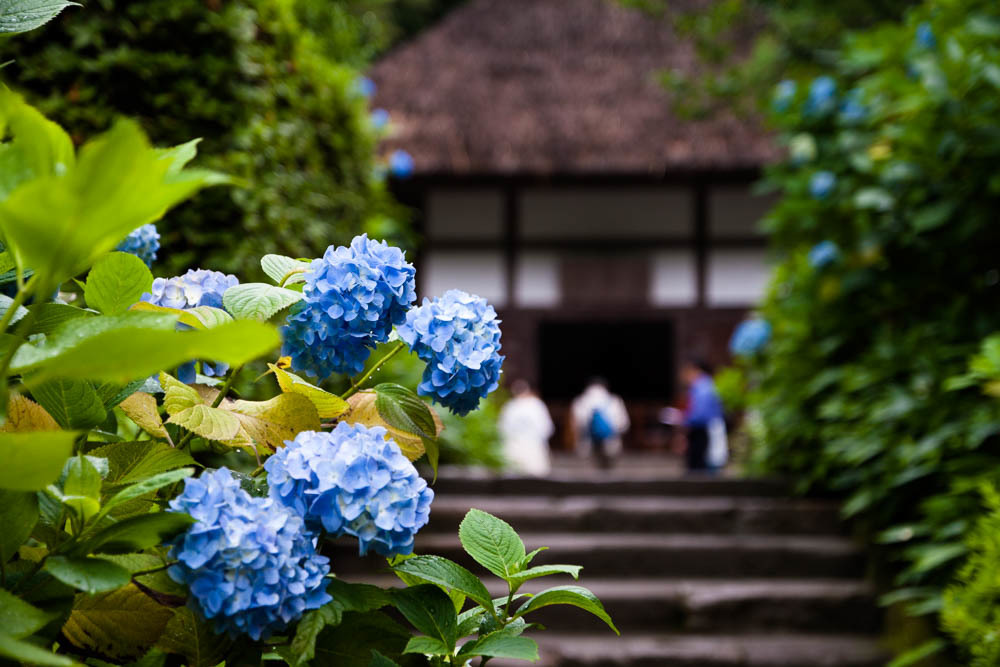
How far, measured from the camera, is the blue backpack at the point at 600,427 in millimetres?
9195

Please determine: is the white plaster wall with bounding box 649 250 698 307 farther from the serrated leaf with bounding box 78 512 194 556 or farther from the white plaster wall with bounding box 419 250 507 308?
the serrated leaf with bounding box 78 512 194 556

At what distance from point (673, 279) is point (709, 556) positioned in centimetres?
617

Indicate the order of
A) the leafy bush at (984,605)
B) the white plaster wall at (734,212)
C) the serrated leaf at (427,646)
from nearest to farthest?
1. the serrated leaf at (427,646)
2. the leafy bush at (984,605)
3. the white plaster wall at (734,212)

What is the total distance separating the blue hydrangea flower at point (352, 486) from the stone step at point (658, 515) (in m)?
2.95

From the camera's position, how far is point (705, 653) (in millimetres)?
2877

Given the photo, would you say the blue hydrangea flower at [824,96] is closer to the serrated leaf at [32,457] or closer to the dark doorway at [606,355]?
the serrated leaf at [32,457]

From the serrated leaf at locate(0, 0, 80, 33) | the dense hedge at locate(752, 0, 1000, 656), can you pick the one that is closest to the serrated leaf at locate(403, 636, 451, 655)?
the serrated leaf at locate(0, 0, 80, 33)

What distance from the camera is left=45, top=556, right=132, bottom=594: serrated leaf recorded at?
490 mm

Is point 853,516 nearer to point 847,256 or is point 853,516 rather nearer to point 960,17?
point 847,256

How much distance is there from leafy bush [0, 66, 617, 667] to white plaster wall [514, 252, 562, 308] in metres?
8.49

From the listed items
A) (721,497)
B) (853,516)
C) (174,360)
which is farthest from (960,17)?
(174,360)

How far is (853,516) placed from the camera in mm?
3393

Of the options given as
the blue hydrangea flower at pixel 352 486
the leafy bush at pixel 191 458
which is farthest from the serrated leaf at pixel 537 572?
the blue hydrangea flower at pixel 352 486

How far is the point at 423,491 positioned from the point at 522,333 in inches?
344
